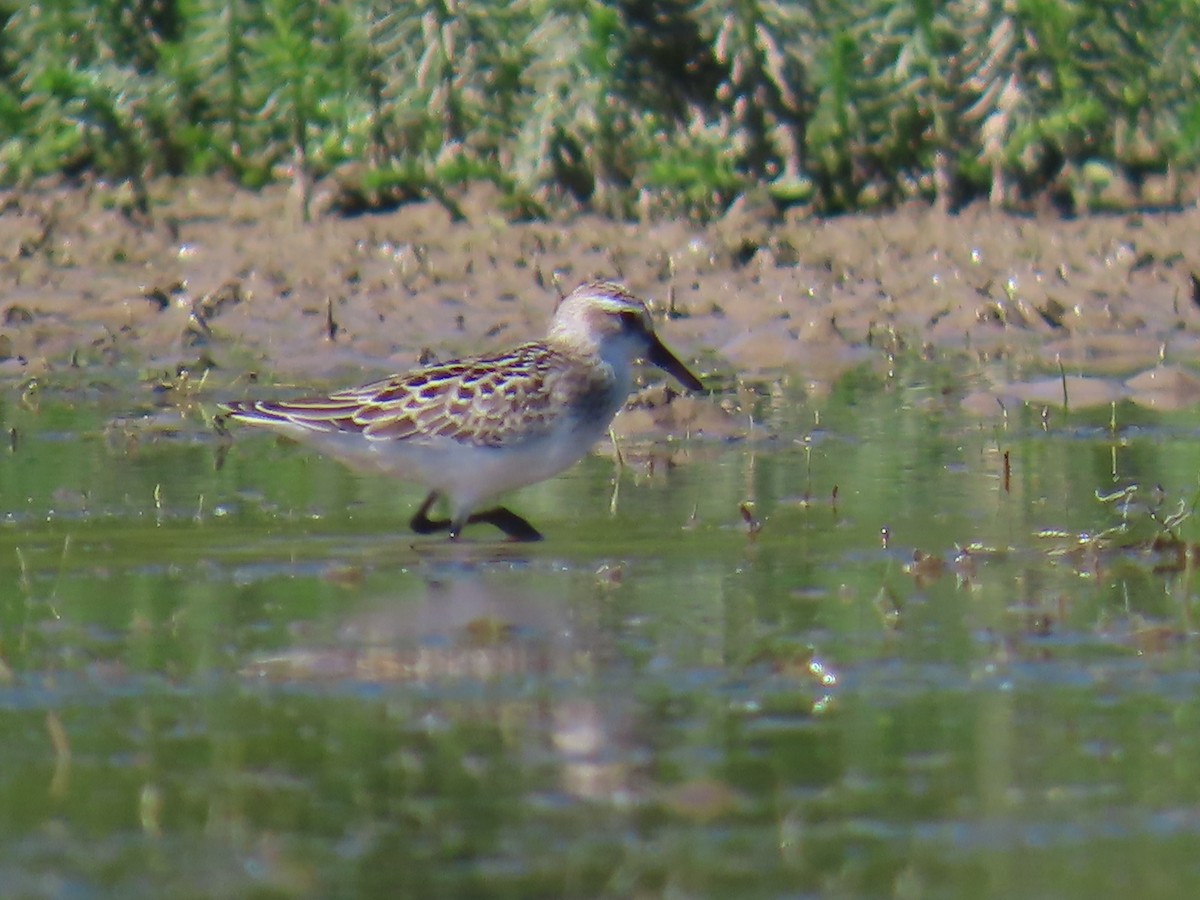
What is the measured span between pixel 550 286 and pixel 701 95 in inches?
68.2

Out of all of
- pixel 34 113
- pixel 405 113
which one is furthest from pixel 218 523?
pixel 34 113

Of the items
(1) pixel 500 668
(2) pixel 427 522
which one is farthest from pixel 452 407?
(1) pixel 500 668

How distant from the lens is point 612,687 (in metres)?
6.44

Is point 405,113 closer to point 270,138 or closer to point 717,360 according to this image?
point 270,138

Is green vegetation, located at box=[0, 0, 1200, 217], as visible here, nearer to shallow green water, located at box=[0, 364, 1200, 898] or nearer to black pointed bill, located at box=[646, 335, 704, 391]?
black pointed bill, located at box=[646, 335, 704, 391]

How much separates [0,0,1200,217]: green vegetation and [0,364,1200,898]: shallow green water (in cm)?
467

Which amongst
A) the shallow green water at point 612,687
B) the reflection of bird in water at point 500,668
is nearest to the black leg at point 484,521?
the shallow green water at point 612,687

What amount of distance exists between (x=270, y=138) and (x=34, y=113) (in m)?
1.48

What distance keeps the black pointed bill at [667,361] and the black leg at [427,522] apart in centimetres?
118

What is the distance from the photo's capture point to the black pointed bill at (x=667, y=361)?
399 inches

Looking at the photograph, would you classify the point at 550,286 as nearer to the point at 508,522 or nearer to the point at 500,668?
the point at 508,522

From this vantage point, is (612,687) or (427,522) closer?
(612,687)

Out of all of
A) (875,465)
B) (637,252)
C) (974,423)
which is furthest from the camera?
(637,252)

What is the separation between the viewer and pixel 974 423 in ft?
37.7
